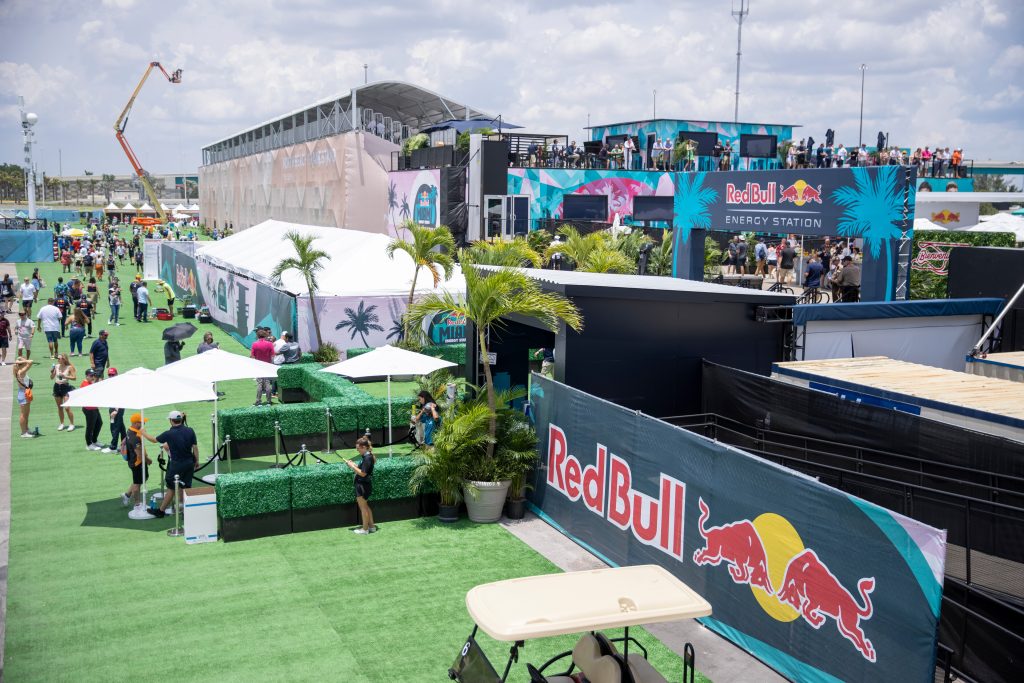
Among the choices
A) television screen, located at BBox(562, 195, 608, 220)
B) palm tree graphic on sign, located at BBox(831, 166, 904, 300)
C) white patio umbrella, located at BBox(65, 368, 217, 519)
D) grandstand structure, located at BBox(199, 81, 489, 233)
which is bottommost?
white patio umbrella, located at BBox(65, 368, 217, 519)

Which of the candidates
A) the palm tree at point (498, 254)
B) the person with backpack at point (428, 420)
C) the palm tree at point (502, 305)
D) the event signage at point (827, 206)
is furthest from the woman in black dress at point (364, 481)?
the event signage at point (827, 206)

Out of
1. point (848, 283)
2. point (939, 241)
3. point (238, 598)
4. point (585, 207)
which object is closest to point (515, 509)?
point (238, 598)

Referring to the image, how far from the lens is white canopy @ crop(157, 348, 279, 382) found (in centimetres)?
1505

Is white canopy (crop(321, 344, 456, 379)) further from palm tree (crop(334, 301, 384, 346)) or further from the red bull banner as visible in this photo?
palm tree (crop(334, 301, 384, 346))

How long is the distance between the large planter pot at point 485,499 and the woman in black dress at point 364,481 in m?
1.39

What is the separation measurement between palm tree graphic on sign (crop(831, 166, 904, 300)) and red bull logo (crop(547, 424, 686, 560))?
8828 mm

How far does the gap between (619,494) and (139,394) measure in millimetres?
7149

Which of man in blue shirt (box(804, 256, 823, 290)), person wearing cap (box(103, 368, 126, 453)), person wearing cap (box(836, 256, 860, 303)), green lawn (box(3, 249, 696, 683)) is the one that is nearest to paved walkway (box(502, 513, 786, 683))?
A: green lawn (box(3, 249, 696, 683))

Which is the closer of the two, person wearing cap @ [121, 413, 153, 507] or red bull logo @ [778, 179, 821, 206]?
person wearing cap @ [121, 413, 153, 507]

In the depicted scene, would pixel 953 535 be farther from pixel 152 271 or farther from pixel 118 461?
pixel 152 271

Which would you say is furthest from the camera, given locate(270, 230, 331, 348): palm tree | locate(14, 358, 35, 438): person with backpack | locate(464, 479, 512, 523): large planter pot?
locate(270, 230, 331, 348): palm tree

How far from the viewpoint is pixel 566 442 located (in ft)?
41.8

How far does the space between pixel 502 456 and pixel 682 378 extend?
10.7 ft

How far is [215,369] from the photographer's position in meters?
15.3
